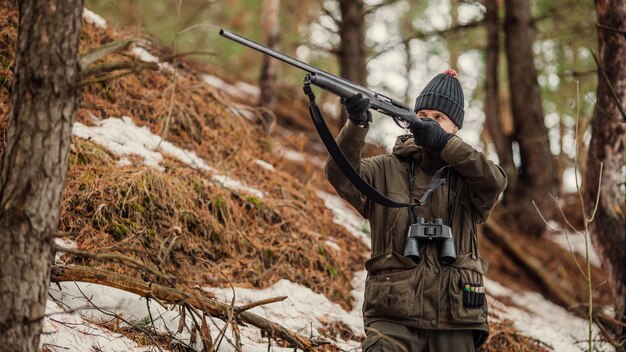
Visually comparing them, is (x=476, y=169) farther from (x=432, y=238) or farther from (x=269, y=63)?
(x=269, y=63)

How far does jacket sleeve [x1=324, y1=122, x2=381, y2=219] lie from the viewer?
3945mm

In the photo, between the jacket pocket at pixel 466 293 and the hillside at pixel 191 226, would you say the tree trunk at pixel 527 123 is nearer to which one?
the hillside at pixel 191 226

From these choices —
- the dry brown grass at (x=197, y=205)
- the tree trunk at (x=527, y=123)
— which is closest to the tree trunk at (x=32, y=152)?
the dry brown grass at (x=197, y=205)

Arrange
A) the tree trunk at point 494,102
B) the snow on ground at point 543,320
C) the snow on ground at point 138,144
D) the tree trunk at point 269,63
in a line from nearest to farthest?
1. the snow on ground at point 138,144
2. the snow on ground at point 543,320
3. the tree trunk at point 269,63
4. the tree trunk at point 494,102

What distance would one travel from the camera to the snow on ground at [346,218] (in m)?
8.09

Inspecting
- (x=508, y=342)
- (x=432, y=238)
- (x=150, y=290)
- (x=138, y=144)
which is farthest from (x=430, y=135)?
(x=138, y=144)

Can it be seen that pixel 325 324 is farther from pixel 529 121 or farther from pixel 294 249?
pixel 529 121

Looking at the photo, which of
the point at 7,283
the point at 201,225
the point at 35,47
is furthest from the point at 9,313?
the point at 201,225

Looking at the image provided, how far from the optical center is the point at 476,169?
3928 mm

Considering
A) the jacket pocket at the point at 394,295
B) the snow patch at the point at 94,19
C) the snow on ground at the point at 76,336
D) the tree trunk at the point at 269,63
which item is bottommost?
the snow on ground at the point at 76,336

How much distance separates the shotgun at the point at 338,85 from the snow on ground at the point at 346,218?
3.90 meters

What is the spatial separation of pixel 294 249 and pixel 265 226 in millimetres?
385

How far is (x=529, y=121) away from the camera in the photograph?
39.9ft

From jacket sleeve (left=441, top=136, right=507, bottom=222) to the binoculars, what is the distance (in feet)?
1.05
